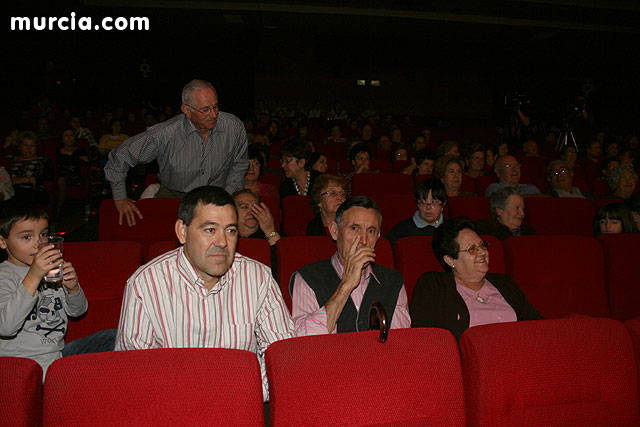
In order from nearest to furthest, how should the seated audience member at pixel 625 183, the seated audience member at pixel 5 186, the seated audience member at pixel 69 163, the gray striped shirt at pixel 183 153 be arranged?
the gray striped shirt at pixel 183 153, the seated audience member at pixel 625 183, the seated audience member at pixel 5 186, the seated audience member at pixel 69 163

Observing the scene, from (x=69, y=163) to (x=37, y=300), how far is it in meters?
4.40

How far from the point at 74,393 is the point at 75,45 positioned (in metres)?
12.8

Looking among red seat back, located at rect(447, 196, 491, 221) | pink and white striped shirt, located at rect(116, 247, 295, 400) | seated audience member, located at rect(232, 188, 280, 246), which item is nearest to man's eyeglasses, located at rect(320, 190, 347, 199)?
seated audience member, located at rect(232, 188, 280, 246)

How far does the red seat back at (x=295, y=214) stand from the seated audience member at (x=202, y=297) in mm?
1740

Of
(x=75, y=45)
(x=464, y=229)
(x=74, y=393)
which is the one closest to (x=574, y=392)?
(x=464, y=229)

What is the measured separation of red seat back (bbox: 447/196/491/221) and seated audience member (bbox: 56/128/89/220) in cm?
406

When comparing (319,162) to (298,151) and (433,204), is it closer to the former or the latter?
(298,151)

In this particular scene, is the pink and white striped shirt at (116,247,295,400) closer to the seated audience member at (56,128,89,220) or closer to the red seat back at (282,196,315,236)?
the red seat back at (282,196,315,236)

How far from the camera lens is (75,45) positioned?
1171cm

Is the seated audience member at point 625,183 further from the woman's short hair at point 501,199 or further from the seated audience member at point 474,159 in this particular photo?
the woman's short hair at point 501,199

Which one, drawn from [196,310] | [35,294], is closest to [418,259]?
[196,310]

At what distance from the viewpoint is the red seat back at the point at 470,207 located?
10.6ft

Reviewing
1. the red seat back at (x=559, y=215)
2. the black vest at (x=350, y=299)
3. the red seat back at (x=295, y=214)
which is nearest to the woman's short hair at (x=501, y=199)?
the red seat back at (x=559, y=215)

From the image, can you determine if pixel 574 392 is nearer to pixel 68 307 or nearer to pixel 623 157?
pixel 68 307
